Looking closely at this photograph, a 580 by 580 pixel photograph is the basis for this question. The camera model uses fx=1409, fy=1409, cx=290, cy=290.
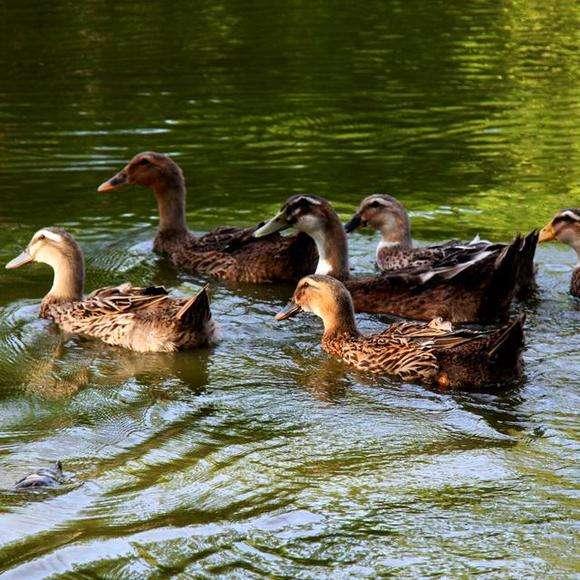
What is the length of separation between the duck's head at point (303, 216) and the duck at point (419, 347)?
163 centimetres

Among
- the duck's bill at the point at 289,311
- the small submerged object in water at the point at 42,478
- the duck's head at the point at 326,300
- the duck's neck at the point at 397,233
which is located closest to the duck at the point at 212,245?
the duck's neck at the point at 397,233

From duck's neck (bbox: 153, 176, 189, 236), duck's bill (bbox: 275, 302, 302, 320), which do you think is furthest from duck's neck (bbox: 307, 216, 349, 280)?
duck's neck (bbox: 153, 176, 189, 236)

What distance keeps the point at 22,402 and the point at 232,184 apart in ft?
20.7

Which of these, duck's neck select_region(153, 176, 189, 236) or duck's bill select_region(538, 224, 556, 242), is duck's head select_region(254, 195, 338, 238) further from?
duck's bill select_region(538, 224, 556, 242)

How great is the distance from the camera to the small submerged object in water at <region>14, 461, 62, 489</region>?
7.62 metres

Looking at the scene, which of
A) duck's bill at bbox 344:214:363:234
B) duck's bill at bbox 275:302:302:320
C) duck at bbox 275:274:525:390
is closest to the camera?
duck at bbox 275:274:525:390

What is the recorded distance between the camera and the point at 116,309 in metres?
10.6

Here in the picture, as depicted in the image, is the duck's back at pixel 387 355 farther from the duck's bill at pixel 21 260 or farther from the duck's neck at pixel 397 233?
the duck's bill at pixel 21 260

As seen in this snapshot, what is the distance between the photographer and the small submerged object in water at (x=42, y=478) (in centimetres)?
762

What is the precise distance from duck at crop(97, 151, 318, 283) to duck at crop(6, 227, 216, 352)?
1.47 m

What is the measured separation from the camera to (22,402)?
367 inches

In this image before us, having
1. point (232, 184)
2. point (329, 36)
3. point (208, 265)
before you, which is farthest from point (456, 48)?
point (208, 265)

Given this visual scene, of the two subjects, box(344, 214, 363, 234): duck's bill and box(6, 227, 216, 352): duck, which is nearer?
box(6, 227, 216, 352): duck

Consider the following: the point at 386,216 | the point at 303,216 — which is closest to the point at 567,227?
the point at 386,216
